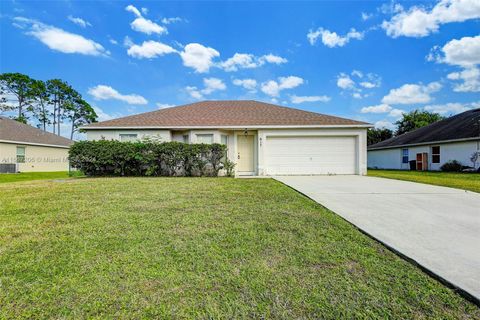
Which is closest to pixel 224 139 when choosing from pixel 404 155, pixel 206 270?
pixel 206 270

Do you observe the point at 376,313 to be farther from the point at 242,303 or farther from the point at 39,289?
the point at 39,289

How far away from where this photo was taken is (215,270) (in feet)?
7.98

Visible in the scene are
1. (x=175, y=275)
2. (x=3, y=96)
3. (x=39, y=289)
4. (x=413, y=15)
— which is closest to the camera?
(x=39, y=289)

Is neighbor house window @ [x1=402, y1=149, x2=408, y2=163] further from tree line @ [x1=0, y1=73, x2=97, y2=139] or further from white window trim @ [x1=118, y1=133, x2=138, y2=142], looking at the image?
tree line @ [x1=0, y1=73, x2=97, y2=139]

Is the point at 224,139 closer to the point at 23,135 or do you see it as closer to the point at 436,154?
the point at 436,154

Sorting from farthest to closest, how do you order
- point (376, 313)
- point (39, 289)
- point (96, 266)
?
point (96, 266) → point (39, 289) → point (376, 313)

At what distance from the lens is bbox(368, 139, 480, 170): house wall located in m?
16.9

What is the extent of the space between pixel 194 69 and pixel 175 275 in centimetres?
2020

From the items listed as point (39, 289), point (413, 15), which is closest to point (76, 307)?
point (39, 289)

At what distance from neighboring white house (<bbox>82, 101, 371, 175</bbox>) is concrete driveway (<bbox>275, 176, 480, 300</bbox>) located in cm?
649

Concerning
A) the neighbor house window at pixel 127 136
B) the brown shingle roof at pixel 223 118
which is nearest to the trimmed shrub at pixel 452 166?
the brown shingle roof at pixel 223 118

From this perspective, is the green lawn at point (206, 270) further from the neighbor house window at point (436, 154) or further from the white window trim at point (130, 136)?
the neighbor house window at point (436, 154)

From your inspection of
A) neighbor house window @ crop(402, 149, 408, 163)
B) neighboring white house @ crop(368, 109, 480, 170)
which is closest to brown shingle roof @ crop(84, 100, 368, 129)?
neighboring white house @ crop(368, 109, 480, 170)

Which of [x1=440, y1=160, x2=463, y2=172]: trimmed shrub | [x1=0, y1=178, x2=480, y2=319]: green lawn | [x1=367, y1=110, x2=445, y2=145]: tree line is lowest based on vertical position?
[x1=0, y1=178, x2=480, y2=319]: green lawn
